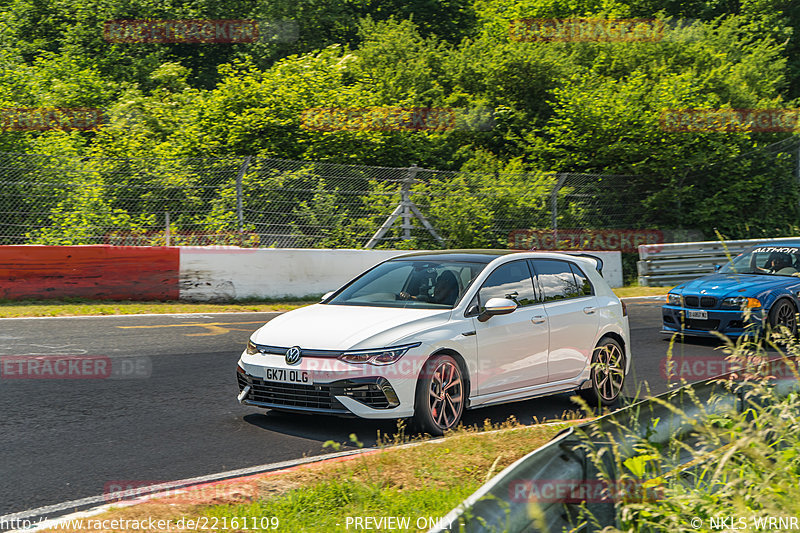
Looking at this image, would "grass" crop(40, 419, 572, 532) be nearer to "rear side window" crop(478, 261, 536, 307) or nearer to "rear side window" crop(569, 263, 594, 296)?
"rear side window" crop(478, 261, 536, 307)

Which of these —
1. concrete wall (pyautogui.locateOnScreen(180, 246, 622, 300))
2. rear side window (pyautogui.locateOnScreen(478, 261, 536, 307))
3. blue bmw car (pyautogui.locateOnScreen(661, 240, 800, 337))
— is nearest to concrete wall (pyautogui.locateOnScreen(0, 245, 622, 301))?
concrete wall (pyautogui.locateOnScreen(180, 246, 622, 300))

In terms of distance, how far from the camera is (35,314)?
14.0 m

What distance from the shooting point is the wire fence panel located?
16.4 m

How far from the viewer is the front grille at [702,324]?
40.6 ft

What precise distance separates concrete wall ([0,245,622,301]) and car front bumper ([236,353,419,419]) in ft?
31.5

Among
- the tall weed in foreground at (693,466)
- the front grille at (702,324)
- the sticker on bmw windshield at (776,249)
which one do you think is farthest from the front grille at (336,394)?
the sticker on bmw windshield at (776,249)

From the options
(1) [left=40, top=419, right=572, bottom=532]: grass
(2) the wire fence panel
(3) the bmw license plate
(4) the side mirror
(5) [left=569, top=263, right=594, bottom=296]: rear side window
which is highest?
(2) the wire fence panel

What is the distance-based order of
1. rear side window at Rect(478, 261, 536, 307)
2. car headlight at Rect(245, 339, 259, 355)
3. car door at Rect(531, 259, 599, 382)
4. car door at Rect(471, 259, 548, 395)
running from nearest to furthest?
car headlight at Rect(245, 339, 259, 355)
car door at Rect(471, 259, 548, 395)
rear side window at Rect(478, 261, 536, 307)
car door at Rect(531, 259, 599, 382)

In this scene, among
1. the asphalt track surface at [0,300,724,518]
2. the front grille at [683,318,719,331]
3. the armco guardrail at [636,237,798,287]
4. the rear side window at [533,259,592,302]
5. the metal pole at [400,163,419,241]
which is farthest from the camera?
the armco guardrail at [636,237,798,287]

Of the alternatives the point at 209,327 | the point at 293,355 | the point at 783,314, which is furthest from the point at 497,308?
the point at 209,327

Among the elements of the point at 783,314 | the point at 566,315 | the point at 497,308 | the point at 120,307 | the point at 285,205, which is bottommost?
the point at 783,314

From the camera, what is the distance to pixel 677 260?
2231 centimetres

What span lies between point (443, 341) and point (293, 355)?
1.24 m

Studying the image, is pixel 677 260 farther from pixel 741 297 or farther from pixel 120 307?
pixel 120 307
